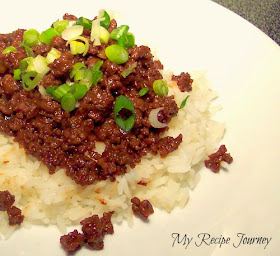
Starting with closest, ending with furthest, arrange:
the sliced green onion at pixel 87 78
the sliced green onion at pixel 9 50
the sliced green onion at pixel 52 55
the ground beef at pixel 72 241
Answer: the ground beef at pixel 72 241 < the sliced green onion at pixel 87 78 < the sliced green onion at pixel 52 55 < the sliced green onion at pixel 9 50

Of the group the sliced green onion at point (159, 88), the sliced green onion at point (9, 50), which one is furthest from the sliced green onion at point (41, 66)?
the sliced green onion at point (159, 88)

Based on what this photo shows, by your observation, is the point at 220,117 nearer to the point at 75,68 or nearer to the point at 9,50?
the point at 75,68

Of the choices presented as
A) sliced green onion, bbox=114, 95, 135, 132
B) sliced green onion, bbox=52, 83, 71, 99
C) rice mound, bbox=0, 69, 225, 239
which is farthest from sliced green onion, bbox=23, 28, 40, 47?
sliced green onion, bbox=114, 95, 135, 132

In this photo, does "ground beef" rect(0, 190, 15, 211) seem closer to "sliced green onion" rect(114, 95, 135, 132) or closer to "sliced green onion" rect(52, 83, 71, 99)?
"sliced green onion" rect(52, 83, 71, 99)

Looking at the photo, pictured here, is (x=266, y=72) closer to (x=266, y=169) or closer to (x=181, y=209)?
(x=266, y=169)

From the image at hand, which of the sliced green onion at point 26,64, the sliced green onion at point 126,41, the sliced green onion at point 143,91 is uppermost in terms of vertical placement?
the sliced green onion at point 126,41

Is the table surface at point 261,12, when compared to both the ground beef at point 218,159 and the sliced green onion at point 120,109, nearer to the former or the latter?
the ground beef at point 218,159

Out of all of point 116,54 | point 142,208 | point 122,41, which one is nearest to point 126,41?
point 122,41
